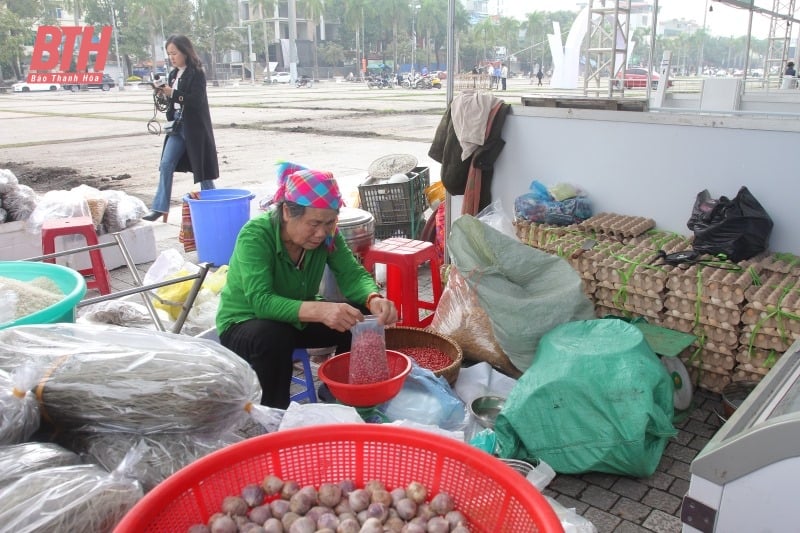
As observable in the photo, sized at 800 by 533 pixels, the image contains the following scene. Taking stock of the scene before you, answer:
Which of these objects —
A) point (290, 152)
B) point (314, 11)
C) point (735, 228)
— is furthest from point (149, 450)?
point (314, 11)

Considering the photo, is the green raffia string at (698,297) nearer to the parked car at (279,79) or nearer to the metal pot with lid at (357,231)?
the metal pot with lid at (357,231)

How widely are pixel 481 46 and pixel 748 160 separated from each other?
6054 centimetres

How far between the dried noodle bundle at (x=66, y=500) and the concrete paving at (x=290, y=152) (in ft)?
5.91

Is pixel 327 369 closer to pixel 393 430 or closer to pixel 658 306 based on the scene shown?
pixel 393 430

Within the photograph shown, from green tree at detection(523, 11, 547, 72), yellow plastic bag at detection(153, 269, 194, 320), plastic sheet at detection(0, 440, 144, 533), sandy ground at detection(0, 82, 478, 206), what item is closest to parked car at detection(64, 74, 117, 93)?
sandy ground at detection(0, 82, 478, 206)

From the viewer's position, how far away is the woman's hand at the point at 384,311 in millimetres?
2732

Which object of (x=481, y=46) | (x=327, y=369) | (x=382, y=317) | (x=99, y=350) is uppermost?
(x=481, y=46)

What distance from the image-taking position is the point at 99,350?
1619 mm

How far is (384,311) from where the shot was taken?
9.04ft

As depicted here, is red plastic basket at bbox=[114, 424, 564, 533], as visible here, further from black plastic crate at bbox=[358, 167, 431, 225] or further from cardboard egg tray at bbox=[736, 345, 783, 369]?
black plastic crate at bbox=[358, 167, 431, 225]

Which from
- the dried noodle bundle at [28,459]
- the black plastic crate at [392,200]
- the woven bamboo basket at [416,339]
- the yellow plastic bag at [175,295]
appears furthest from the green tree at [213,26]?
the dried noodle bundle at [28,459]

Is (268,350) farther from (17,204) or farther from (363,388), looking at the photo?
(17,204)

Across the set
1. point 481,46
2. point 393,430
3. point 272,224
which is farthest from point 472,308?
point 481,46

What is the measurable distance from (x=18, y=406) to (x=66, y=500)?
34cm
